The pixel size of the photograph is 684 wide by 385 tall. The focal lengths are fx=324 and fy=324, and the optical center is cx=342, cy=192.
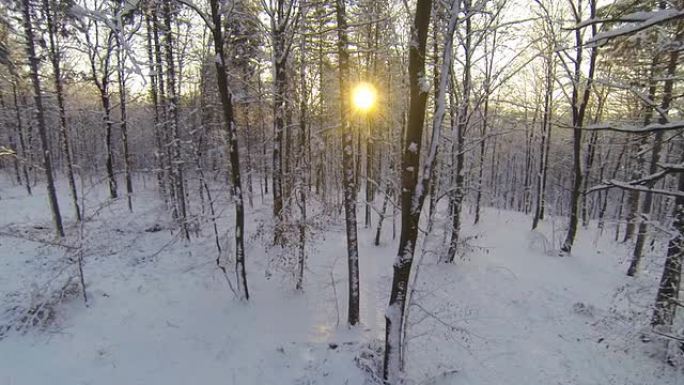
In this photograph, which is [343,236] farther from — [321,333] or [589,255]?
[589,255]

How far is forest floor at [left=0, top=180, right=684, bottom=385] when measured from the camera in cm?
607

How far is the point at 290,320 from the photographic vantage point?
7.94m

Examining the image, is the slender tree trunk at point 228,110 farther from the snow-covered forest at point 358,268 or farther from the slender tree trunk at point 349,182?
the slender tree trunk at point 349,182

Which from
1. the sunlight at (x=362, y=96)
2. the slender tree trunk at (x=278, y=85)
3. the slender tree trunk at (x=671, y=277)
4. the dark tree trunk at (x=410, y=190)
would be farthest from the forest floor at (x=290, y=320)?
the sunlight at (x=362, y=96)

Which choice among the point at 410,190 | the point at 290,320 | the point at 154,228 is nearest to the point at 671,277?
the point at 410,190

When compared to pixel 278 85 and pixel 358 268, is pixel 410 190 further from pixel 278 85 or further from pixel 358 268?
pixel 278 85

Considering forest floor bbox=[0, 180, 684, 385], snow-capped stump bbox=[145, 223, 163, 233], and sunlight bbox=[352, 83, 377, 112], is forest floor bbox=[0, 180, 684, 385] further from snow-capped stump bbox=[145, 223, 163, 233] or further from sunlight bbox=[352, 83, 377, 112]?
sunlight bbox=[352, 83, 377, 112]

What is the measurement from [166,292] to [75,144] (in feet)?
125

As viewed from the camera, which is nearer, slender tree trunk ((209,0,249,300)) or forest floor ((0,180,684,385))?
forest floor ((0,180,684,385))

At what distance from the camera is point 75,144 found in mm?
35906

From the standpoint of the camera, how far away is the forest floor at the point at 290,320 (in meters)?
6.07

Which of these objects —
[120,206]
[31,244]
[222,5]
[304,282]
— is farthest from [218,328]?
[120,206]

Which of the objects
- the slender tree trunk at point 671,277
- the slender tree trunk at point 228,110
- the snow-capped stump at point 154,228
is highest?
the slender tree trunk at point 228,110

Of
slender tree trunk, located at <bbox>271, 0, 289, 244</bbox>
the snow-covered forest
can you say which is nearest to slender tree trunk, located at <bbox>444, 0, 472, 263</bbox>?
the snow-covered forest
